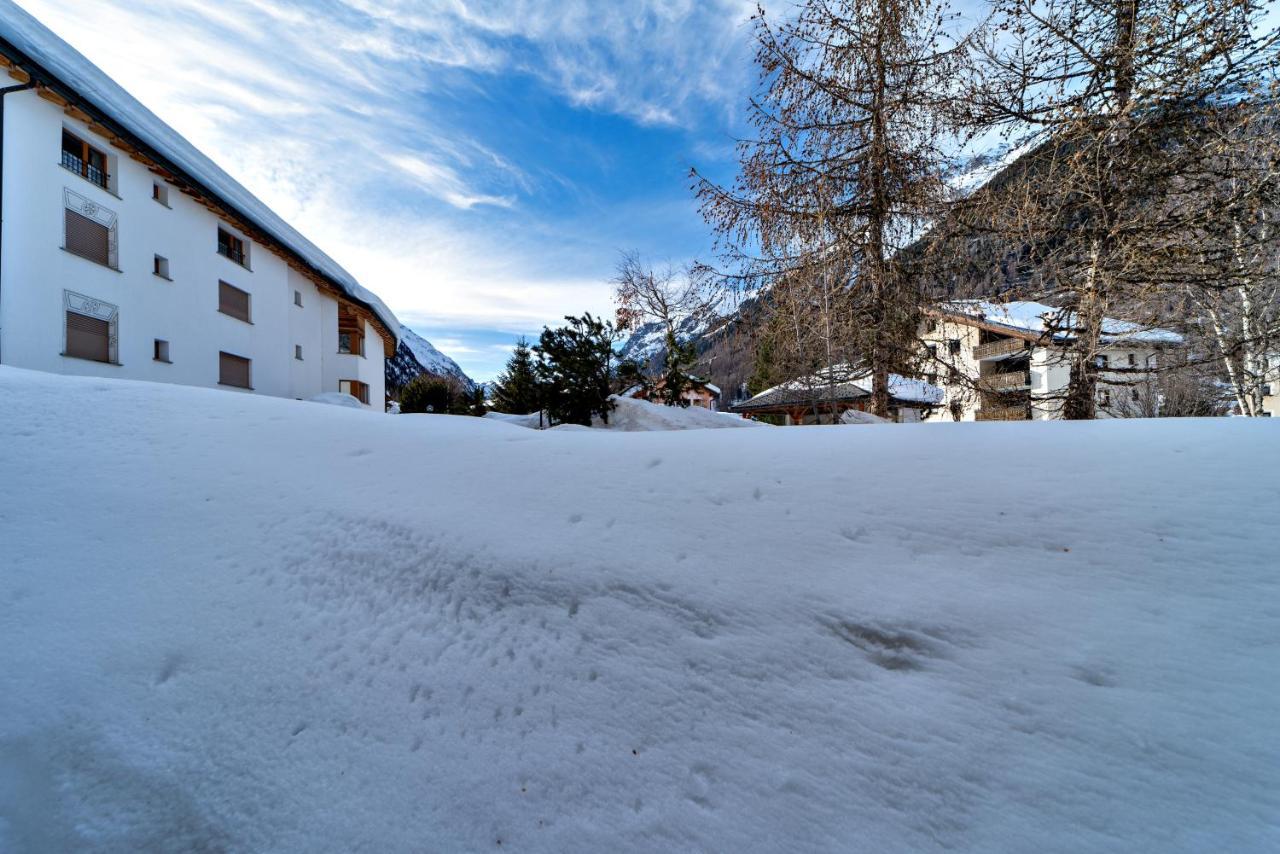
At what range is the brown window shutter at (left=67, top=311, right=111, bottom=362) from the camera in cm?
894

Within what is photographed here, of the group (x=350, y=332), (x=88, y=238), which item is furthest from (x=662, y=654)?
(x=350, y=332)

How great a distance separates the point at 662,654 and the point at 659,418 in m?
10.3

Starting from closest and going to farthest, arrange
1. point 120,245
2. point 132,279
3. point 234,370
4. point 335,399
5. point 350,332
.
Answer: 1. point 120,245
2. point 132,279
3. point 234,370
4. point 335,399
5. point 350,332

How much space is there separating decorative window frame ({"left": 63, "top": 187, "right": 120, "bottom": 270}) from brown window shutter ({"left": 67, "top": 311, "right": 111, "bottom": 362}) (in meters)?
1.25

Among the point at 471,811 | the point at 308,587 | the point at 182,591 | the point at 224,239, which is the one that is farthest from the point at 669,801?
the point at 224,239

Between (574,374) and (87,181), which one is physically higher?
(87,181)

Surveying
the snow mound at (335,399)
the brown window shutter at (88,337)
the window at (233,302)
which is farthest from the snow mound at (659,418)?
the window at (233,302)

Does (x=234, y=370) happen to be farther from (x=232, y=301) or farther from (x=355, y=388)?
(x=355, y=388)

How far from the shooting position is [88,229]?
9.45 metres

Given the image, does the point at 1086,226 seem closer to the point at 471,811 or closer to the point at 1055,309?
the point at 1055,309

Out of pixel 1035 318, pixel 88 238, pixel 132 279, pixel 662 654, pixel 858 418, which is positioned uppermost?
pixel 88 238

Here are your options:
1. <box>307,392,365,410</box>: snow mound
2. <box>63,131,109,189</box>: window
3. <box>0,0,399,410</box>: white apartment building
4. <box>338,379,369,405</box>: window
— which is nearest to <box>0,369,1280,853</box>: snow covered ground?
<box>0,0,399,410</box>: white apartment building

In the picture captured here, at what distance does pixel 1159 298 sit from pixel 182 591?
29.3 ft

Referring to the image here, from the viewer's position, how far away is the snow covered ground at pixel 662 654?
0.94 m
